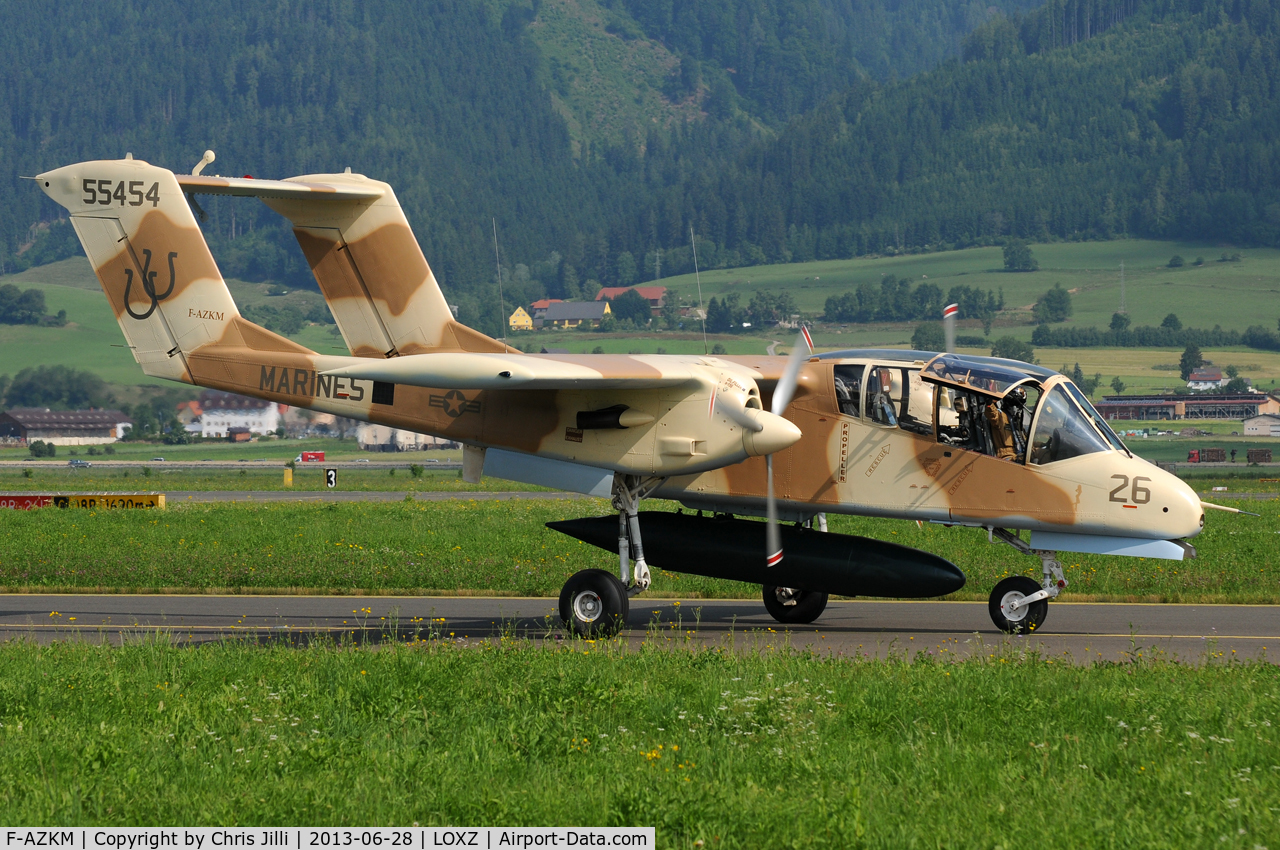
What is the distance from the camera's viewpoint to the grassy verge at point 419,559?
2170cm

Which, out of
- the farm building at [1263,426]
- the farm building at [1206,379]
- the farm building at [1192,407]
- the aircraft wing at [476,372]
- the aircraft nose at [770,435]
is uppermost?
the aircraft wing at [476,372]

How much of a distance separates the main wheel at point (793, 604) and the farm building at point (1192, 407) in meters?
111

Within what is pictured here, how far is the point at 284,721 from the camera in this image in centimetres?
1035

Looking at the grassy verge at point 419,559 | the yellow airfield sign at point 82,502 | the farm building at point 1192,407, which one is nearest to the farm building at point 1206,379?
the farm building at point 1192,407

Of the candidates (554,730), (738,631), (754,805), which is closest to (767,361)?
(738,631)

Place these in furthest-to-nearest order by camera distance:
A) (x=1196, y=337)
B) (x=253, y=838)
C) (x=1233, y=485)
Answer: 1. (x=1196, y=337)
2. (x=1233, y=485)
3. (x=253, y=838)

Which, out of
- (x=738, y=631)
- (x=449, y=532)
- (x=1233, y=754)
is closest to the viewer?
(x=1233, y=754)

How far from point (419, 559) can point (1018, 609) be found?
12417 mm

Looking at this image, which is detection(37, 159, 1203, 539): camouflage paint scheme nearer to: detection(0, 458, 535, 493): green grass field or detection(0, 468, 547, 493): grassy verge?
detection(0, 468, 547, 493): grassy verge

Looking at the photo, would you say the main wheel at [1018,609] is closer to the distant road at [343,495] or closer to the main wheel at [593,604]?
the main wheel at [593,604]

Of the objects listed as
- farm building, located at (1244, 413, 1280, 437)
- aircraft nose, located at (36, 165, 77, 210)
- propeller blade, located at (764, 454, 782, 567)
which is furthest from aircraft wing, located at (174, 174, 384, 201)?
farm building, located at (1244, 413, 1280, 437)

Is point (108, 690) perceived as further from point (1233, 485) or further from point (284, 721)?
point (1233, 485)

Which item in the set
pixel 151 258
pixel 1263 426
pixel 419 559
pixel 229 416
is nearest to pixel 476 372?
pixel 151 258

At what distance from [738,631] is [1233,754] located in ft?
29.8
